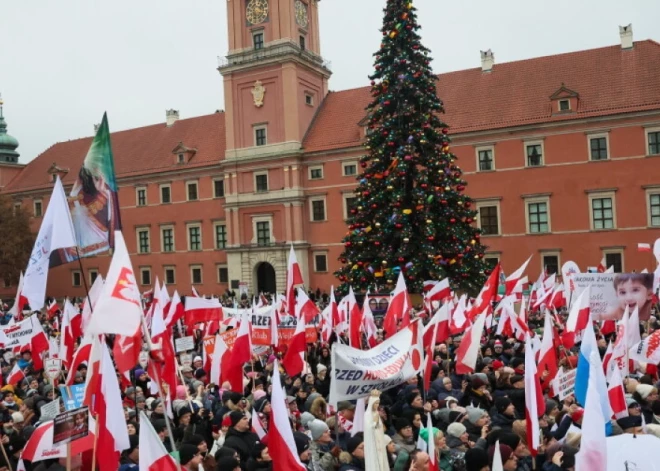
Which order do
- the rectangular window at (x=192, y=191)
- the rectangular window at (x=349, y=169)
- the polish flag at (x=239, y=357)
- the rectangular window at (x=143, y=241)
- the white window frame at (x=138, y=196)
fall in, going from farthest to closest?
the white window frame at (x=138, y=196)
the rectangular window at (x=143, y=241)
the rectangular window at (x=192, y=191)
the rectangular window at (x=349, y=169)
the polish flag at (x=239, y=357)

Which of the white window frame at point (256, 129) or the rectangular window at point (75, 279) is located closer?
the white window frame at point (256, 129)

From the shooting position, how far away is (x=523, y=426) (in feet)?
23.2

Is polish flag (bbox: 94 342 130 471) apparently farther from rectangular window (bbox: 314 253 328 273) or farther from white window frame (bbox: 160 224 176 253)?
white window frame (bbox: 160 224 176 253)

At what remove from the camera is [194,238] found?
160 ft

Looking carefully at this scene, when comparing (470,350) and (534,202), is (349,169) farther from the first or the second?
(470,350)

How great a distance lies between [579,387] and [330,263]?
34.9m

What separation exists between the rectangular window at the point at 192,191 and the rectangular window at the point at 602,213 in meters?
26.0

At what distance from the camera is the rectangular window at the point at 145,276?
50.8 meters

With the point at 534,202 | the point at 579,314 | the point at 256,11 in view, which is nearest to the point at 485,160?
the point at 534,202

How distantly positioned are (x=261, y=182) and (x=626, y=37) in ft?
74.4

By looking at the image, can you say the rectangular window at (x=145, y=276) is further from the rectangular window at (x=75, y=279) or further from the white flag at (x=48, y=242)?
the white flag at (x=48, y=242)

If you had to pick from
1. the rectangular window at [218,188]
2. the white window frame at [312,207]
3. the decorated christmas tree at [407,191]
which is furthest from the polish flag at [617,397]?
the rectangular window at [218,188]

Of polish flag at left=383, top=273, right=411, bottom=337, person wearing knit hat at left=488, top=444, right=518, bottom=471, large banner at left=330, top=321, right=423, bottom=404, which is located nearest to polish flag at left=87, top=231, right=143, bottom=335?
large banner at left=330, top=321, right=423, bottom=404

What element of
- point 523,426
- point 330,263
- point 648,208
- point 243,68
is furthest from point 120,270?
point 243,68
